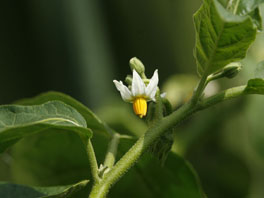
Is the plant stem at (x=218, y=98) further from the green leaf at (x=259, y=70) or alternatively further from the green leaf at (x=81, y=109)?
the green leaf at (x=81, y=109)

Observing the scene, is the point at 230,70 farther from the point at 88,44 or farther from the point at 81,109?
the point at 88,44

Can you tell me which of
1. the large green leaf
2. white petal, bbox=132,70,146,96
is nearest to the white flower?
white petal, bbox=132,70,146,96

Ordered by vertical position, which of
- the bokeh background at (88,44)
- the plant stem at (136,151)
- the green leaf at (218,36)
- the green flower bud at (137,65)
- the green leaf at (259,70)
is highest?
the green leaf at (218,36)

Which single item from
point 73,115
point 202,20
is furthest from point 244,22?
point 73,115

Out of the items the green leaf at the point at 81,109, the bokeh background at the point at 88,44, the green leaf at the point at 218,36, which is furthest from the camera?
the bokeh background at the point at 88,44

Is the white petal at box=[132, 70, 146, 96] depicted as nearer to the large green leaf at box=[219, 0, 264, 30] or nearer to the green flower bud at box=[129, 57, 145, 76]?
the green flower bud at box=[129, 57, 145, 76]

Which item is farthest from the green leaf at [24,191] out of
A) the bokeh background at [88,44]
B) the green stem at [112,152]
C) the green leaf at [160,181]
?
the bokeh background at [88,44]

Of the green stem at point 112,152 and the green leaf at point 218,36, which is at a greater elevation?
the green leaf at point 218,36

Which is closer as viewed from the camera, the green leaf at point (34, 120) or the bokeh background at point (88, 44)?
the green leaf at point (34, 120)

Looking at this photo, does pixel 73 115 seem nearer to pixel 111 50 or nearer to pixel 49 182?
pixel 49 182
